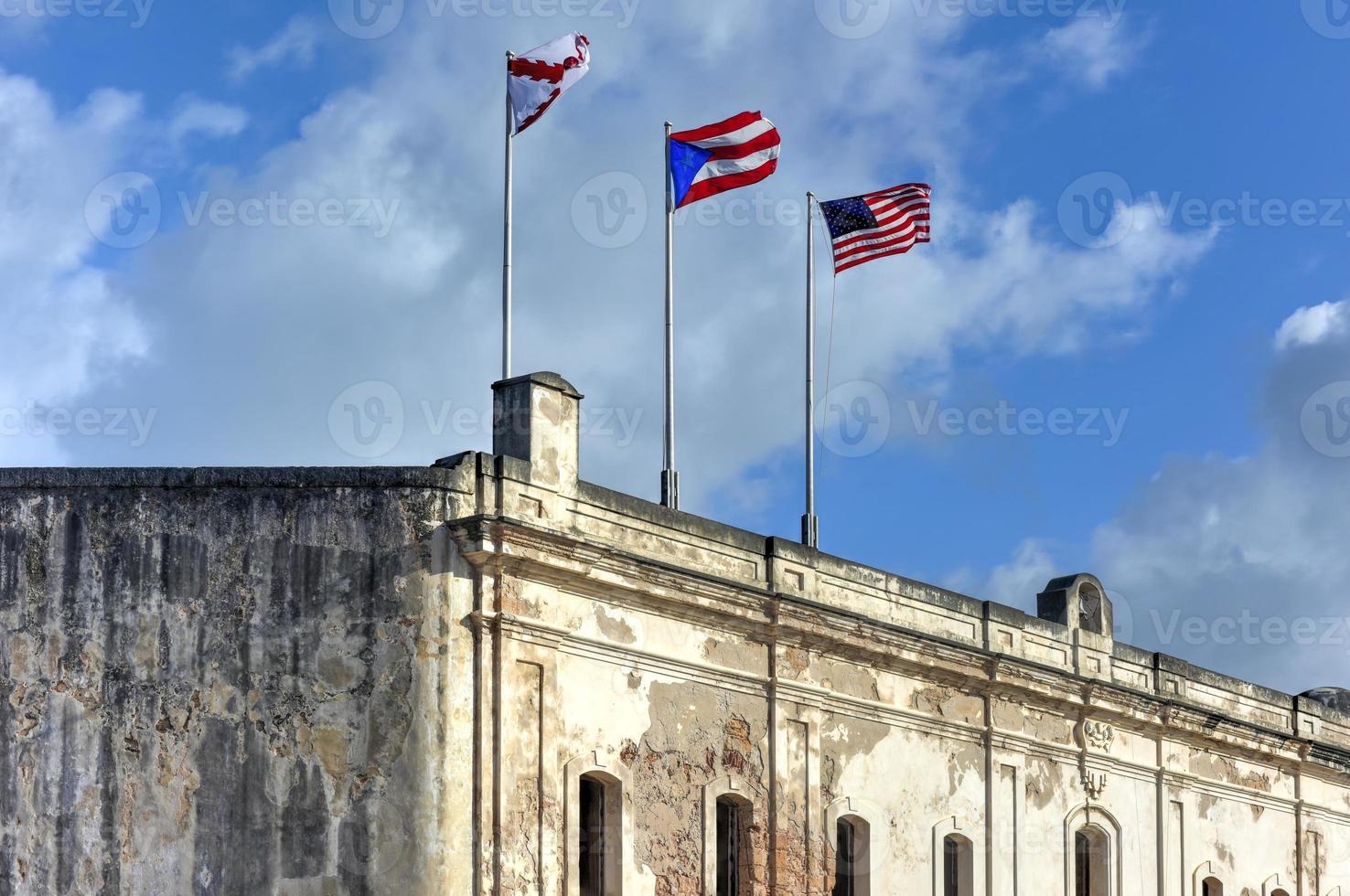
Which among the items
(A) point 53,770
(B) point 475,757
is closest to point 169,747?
(A) point 53,770

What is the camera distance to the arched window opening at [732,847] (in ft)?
84.0

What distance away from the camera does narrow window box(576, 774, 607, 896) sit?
24000mm

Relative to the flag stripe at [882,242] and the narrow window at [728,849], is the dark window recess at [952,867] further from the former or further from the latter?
the flag stripe at [882,242]

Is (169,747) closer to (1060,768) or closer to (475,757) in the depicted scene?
(475,757)

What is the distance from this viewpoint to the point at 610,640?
24.2 m

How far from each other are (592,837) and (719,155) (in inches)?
353

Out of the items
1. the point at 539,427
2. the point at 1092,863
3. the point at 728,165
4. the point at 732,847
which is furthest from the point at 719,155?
the point at 1092,863

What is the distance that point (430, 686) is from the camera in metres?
22.2

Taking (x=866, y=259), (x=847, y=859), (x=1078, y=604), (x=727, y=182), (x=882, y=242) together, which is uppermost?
(x=727, y=182)

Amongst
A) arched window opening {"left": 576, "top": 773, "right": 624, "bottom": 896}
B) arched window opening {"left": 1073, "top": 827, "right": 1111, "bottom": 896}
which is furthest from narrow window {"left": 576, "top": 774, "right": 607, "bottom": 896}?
arched window opening {"left": 1073, "top": 827, "right": 1111, "bottom": 896}

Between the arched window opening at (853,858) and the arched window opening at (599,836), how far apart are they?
4.15m

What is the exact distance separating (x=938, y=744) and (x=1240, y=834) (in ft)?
26.0

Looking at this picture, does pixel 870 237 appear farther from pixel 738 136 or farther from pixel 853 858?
pixel 853 858

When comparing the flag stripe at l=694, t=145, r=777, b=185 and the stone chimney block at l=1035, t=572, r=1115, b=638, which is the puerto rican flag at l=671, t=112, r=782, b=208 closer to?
the flag stripe at l=694, t=145, r=777, b=185
